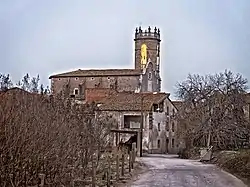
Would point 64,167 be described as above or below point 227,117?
below

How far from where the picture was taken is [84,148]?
18547mm

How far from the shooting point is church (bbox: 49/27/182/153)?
197ft

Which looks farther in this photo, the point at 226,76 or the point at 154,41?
the point at 154,41

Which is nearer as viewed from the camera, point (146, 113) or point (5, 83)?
point (5, 83)

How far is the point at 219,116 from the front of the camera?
45.8 metres

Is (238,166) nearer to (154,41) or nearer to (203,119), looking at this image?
(203,119)

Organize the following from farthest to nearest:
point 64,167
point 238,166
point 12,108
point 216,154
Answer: point 216,154
point 238,166
point 64,167
point 12,108

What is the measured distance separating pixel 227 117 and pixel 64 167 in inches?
1264

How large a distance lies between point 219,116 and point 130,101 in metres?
17.2

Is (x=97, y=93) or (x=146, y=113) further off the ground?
(x=97, y=93)

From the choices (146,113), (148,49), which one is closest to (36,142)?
(146,113)

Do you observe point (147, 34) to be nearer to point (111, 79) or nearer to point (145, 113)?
point (111, 79)

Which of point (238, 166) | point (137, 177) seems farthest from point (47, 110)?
point (238, 166)

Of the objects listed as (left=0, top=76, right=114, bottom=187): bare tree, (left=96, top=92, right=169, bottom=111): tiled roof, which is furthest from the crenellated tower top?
(left=0, top=76, right=114, bottom=187): bare tree
